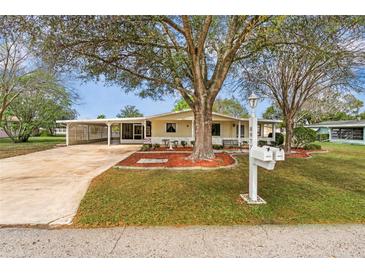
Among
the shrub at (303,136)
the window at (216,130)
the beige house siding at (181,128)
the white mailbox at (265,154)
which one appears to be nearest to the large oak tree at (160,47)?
the white mailbox at (265,154)

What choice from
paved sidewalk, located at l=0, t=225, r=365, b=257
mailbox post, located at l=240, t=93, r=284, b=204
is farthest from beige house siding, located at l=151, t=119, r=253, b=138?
paved sidewalk, located at l=0, t=225, r=365, b=257

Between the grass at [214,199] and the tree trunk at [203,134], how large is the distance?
192 cm

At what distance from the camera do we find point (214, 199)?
4.72 m

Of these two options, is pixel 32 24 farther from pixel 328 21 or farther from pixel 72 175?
pixel 328 21

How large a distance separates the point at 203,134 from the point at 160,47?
398 cm

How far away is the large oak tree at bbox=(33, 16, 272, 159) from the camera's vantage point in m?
6.10

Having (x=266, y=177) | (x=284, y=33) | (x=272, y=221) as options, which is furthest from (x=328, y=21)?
(x=272, y=221)

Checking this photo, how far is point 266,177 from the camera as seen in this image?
686 cm

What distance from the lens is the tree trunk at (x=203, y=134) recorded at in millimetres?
9023

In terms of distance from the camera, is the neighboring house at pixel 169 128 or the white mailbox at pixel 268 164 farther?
the neighboring house at pixel 169 128

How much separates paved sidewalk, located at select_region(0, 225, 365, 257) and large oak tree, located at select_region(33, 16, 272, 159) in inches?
184

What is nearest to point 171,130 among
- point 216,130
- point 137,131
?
point 216,130

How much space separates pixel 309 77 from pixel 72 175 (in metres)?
13.2

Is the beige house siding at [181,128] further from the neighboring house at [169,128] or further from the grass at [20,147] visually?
the grass at [20,147]
